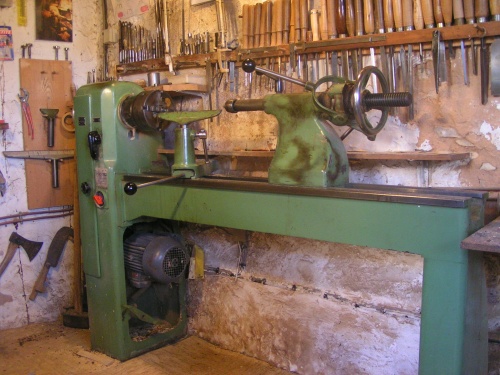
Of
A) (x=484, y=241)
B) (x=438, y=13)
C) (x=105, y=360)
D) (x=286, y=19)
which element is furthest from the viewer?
(x=105, y=360)

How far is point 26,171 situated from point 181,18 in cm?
136

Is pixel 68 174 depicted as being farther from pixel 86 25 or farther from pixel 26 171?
pixel 86 25

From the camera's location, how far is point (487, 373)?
6.47ft

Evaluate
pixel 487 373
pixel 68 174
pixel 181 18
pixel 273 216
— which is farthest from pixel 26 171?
pixel 487 373

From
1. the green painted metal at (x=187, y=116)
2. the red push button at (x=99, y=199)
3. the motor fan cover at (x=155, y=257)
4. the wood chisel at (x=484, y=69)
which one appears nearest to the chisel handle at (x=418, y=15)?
the wood chisel at (x=484, y=69)

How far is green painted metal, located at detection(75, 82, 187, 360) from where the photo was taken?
261cm

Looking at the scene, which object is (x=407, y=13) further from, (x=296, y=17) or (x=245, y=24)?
(x=245, y=24)

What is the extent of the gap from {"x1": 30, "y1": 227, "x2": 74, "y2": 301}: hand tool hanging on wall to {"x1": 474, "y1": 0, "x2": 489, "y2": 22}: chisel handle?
266cm

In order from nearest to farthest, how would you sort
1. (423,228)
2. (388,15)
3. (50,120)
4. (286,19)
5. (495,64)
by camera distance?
(423,228) < (495,64) < (388,15) < (286,19) < (50,120)

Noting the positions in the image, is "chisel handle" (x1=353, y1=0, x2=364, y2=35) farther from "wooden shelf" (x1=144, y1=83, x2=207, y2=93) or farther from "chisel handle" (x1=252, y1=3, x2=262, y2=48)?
"wooden shelf" (x1=144, y1=83, x2=207, y2=93)

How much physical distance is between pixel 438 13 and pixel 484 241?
1.05 m

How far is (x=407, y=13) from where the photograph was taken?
82.7 inches

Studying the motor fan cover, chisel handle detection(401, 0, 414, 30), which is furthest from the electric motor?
chisel handle detection(401, 0, 414, 30)

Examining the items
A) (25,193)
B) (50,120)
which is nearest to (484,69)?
(50,120)
